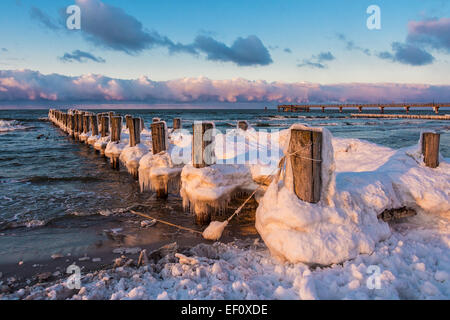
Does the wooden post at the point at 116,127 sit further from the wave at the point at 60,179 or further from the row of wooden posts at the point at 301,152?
the row of wooden posts at the point at 301,152

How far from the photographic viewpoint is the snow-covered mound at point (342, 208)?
3705 mm

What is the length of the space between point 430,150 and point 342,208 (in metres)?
2.79

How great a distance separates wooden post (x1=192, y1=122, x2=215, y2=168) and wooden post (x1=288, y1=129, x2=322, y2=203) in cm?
206

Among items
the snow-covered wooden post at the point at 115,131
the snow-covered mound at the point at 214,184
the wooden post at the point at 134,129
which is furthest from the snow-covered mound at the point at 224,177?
the snow-covered wooden post at the point at 115,131

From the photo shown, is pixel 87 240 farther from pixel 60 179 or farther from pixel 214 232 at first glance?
pixel 60 179

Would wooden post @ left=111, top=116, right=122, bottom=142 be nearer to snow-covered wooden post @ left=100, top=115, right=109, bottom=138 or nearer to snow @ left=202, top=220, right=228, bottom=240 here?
snow-covered wooden post @ left=100, top=115, right=109, bottom=138

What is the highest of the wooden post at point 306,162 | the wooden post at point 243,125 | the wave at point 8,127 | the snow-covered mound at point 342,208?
the wave at point 8,127

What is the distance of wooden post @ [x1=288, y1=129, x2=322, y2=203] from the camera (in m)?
3.94

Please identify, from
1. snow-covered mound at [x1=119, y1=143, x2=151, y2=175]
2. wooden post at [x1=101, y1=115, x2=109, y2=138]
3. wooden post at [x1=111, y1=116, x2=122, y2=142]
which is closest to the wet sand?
snow-covered mound at [x1=119, y1=143, x2=151, y2=175]

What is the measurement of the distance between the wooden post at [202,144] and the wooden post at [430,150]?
4405mm

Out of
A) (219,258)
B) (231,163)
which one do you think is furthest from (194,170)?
(219,258)

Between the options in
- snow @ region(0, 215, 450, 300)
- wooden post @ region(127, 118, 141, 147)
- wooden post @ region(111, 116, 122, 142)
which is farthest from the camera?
wooden post @ region(111, 116, 122, 142)

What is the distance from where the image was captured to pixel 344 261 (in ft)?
12.0
